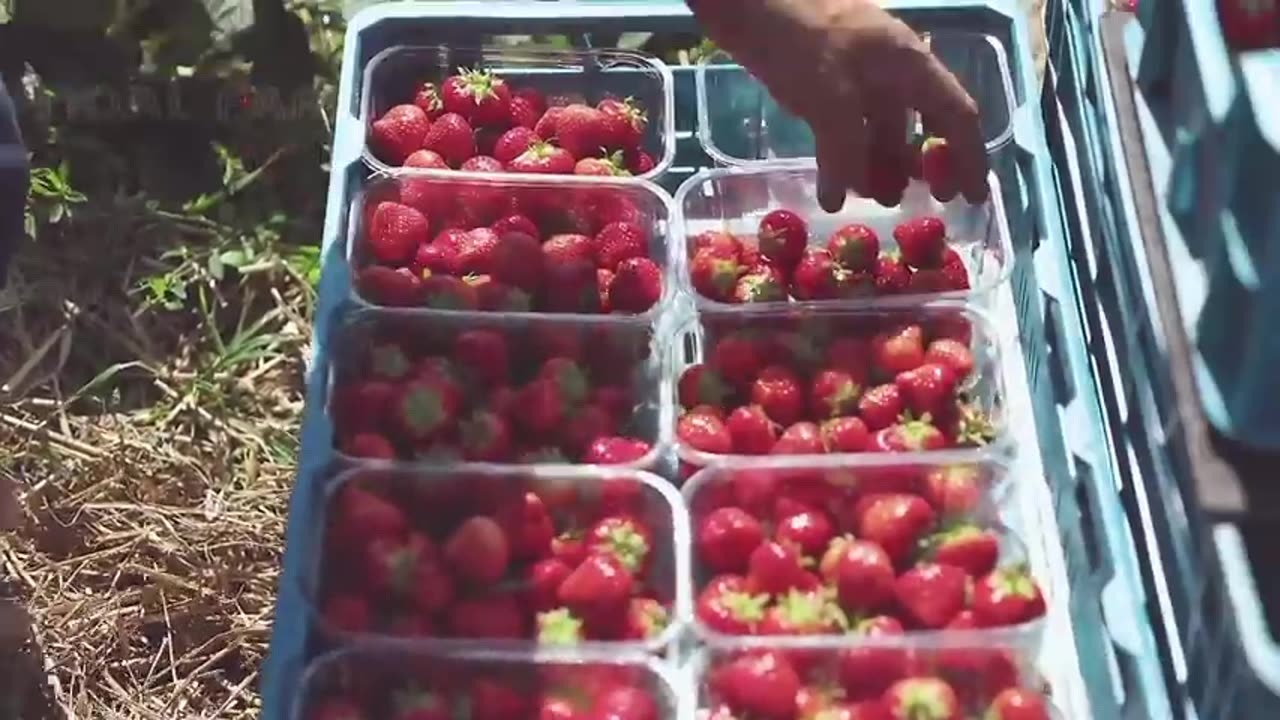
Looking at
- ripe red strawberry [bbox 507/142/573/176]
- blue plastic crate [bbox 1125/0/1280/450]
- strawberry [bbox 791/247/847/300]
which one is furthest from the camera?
ripe red strawberry [bbox 507/142/573/176]

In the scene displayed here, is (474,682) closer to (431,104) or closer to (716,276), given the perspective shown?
(716,276)

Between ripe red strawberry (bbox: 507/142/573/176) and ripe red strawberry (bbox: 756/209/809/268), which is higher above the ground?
ripe red strawberry (bbox: 507/142/573/176)

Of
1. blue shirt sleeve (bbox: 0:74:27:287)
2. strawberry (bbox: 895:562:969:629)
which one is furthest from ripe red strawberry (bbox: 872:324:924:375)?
blue shirt sleeve (bbox: 0:74:27:287)

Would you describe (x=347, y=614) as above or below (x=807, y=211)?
below

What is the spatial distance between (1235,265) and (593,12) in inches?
39.5

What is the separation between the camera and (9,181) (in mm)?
1346

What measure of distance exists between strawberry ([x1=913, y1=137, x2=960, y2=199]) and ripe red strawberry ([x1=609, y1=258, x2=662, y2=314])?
0.94 feet

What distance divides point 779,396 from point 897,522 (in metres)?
0.19

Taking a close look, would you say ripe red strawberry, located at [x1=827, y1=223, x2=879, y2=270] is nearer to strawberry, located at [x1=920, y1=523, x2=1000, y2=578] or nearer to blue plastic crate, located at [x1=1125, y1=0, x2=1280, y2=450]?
strawberry, located at [x1=920, y1=523, x2=1000, y2=578]

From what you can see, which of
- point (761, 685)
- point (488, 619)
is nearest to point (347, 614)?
point (488, 619)

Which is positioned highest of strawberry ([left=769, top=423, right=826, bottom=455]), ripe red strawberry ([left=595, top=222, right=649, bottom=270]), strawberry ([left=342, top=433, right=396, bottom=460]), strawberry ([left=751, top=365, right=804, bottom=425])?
ripe red strawberry ([left=595, top=222, right=649, bottom=270])

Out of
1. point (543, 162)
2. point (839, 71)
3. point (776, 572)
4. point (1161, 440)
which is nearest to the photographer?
point (1161, 440)

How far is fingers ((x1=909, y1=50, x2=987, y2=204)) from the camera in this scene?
134cm

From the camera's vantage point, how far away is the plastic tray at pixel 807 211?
1706 mm
